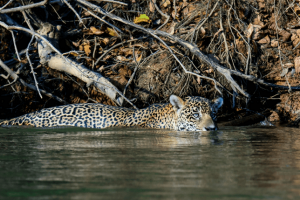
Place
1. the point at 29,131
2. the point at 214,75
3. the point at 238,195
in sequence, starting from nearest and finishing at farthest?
the point at 238,195, the point at 29,131, the point at 214,75

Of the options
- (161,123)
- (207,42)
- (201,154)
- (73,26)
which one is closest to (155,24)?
(207,42)

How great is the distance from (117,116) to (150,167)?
13.4 ft

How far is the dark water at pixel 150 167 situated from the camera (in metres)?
2.46

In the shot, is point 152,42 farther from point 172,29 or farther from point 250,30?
point 250,30

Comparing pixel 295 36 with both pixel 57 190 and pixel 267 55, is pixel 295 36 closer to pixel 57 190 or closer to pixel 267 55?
pixel 267 55

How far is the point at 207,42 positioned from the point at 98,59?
8.07ft

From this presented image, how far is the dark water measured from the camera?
2.46 meters

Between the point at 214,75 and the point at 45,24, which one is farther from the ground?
the point at 45,24

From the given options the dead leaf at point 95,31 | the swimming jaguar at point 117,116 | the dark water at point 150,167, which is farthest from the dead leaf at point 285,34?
the dark water at point 150,167

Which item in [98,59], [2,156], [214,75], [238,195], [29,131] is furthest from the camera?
[98,59]

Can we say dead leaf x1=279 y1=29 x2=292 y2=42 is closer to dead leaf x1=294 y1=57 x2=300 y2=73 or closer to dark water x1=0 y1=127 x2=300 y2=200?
dead leaf x1=294 y1=57 x2=300 y2=73

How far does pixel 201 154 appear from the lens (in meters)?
3.93

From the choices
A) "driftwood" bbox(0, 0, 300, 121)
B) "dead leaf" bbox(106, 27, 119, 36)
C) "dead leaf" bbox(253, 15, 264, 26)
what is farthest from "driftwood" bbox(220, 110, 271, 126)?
"dead leaf" bbox(106, 27, 119, 36)

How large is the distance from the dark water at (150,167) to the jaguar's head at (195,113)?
96 centimetres
